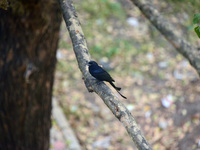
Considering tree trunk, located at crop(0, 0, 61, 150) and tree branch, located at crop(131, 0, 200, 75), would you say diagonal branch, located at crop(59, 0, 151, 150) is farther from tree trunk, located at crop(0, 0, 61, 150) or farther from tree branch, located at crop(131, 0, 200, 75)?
tree branch, located at crop(131, 0, 200, 75)

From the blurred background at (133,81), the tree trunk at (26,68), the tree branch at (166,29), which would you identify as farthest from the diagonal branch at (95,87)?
the blurred background at (133,81)

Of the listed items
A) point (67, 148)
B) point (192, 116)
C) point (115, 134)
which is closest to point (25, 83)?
point (67, 148)

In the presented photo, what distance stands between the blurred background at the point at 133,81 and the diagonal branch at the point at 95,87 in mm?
1697

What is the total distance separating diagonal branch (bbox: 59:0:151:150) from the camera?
1.54 meters

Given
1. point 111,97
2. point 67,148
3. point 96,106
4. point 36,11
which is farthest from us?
point 96,106

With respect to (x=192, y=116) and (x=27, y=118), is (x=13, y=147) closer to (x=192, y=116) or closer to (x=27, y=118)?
(x=27, y=118)

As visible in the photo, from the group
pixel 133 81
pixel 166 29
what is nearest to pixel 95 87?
pixel 166 29

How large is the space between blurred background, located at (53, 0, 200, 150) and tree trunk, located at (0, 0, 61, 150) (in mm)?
1577

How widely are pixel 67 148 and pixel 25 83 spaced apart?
70.9 inches

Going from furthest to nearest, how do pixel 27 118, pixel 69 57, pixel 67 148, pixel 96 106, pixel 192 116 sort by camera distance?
1. pixel 69 57
2. pixel 96 106
3. pixel 192 116
4. pixel 67 148
5. pixel 27 118

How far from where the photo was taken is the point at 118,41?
6.39 m

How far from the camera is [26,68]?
2881 mm

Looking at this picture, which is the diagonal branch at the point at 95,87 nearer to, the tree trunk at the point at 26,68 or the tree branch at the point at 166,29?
the tree trunk at the point at 26,68

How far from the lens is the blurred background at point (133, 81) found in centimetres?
456
